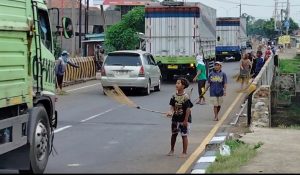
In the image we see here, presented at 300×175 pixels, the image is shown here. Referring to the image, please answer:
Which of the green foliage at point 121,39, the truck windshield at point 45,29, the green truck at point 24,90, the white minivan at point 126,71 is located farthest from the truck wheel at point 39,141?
the green foliage at point 121,39

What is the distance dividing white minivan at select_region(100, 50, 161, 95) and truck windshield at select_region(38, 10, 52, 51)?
12.3 metres

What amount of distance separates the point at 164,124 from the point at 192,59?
12.7 m

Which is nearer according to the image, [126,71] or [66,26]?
[66,26]

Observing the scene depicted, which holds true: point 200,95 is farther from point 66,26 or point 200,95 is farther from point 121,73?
point 66,26

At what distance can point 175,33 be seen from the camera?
27.3 meters

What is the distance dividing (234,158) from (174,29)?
60.0 ft

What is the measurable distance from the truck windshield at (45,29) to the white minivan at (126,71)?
12.3 m

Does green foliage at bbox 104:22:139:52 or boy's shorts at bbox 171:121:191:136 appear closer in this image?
boy's shorts at bbox 171:121:191:136

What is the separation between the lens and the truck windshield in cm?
934

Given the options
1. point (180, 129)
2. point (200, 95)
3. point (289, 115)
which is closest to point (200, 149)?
point (180, 129)

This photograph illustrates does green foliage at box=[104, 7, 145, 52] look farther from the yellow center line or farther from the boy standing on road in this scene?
the boy standing on road

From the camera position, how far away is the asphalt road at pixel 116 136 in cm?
949

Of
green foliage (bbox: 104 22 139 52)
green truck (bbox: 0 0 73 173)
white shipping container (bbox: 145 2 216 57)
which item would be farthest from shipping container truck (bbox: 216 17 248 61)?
green truck (bbox: 0 0 73 173)

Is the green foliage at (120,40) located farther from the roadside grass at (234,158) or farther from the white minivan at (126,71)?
the roadside grass at (234,158)
